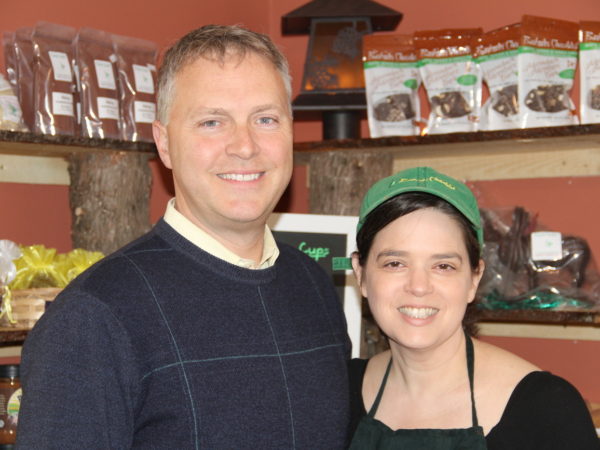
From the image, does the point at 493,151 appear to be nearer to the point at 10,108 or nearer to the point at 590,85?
the point at 590,85

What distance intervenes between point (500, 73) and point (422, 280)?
1.31 meters

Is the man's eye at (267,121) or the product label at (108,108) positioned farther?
the product label at (108,108)

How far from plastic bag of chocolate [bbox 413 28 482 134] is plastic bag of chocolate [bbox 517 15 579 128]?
0.59 feet

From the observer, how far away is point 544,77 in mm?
2645

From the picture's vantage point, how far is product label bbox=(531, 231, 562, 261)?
2668 millimetres

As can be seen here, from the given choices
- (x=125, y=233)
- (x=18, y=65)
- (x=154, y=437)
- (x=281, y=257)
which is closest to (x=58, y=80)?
(x=18, y=65)

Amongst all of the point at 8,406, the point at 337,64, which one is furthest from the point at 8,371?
the point at 337,64

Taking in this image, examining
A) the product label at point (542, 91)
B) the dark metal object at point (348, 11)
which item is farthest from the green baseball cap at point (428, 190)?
the dark metal object at point (348, 11)

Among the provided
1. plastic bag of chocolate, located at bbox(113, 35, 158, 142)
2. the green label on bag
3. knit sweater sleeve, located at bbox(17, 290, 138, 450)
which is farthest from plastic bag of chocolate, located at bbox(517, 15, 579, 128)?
knit sweater sleeve, located at bbox(17, 290, 138, 450)

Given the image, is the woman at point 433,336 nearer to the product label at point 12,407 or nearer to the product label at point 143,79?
the product label at point 12,407

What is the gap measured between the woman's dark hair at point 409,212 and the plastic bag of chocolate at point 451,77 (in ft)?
3.70

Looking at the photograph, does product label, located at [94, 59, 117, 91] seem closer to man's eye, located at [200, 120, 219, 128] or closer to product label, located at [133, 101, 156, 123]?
product label, located at [133, 101, 156, 123]

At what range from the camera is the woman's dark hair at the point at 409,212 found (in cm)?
169

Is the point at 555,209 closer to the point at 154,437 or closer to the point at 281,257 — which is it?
the point at 281,257
